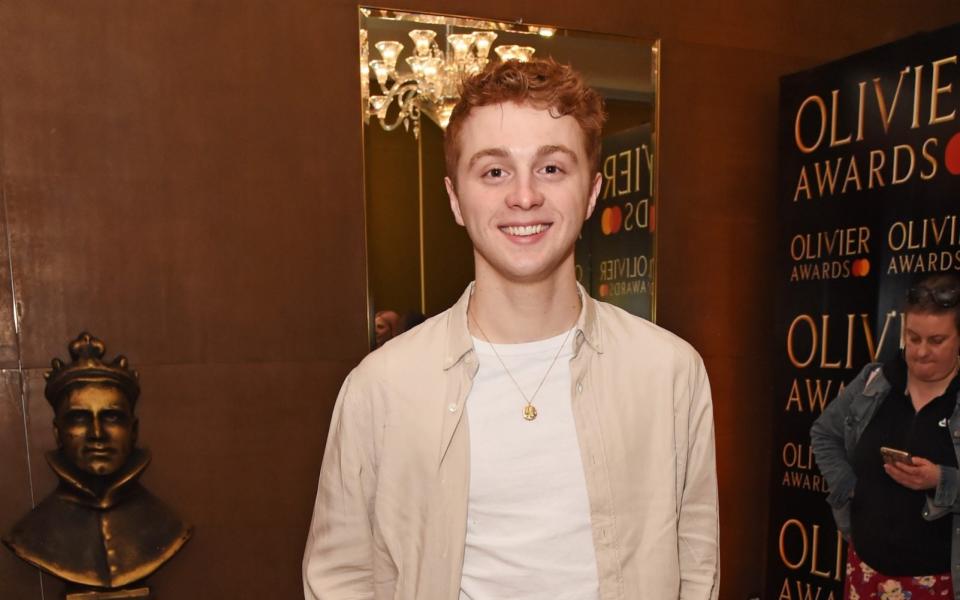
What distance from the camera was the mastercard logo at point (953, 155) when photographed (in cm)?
236

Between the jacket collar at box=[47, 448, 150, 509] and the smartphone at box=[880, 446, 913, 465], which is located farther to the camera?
the smartphone at box=[880, 446, 913, 465]

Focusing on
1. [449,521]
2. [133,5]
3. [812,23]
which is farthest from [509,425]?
[812,23]

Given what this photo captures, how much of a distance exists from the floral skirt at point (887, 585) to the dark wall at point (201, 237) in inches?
79.0

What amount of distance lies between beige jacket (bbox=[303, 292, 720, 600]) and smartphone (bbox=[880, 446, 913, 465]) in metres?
1.49

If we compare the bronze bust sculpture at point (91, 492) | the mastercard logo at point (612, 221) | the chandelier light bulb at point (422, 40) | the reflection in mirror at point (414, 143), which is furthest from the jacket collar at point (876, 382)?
the bronze bust sculpture at point (91, 492)

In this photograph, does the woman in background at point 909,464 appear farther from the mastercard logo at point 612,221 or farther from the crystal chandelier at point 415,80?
the crystal chandelier at point 415,80

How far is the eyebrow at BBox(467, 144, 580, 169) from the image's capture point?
122 centimetres

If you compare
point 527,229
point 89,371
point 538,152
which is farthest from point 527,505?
point 89,371

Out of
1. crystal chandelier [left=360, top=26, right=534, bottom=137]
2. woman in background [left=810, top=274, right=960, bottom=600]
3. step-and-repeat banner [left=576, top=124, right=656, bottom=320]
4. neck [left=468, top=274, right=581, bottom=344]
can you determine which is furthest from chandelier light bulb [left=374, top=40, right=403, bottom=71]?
woman in background [left=810, top=274, right=960, bottom=600]

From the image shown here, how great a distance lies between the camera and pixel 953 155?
7.78 feet

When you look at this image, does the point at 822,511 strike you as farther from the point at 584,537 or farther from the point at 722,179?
the point at 584,537

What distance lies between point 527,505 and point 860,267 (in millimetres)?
2083

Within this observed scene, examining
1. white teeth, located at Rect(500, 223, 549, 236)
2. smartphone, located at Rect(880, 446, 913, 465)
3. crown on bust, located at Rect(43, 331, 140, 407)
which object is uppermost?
white teeth, located at Rect(500, 223, 549, 236)

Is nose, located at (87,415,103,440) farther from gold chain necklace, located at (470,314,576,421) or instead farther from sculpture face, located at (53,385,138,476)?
gold chain necklace, located at (470,314,576,421)
